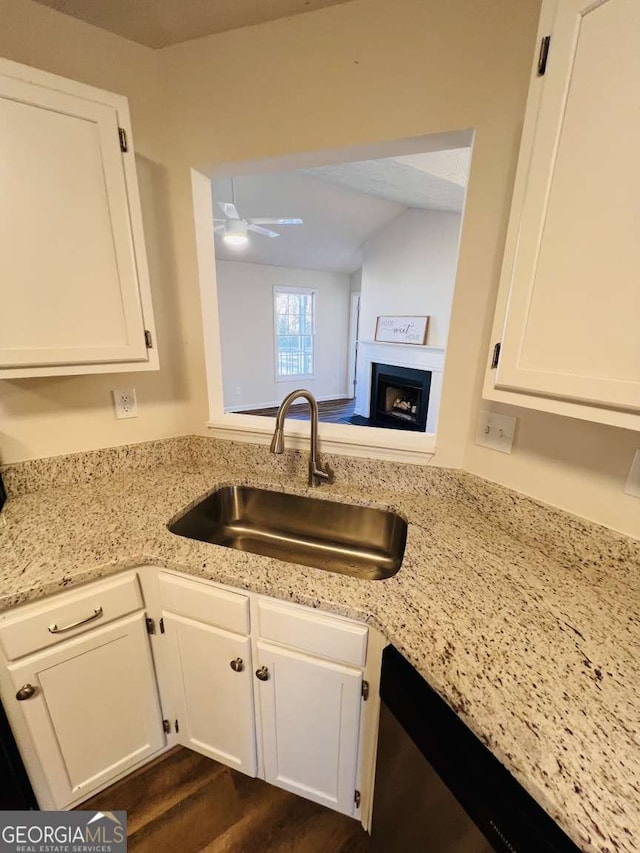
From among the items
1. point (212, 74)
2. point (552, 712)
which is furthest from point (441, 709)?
point (212, 74)

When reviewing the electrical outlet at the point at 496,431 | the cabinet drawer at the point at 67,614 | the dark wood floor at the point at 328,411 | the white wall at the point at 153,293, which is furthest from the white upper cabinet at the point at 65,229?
the dark wood floor at the point at 328,411

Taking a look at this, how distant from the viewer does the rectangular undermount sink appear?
Result: 1320mm

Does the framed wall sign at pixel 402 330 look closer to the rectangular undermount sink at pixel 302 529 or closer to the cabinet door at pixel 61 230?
the rectangular undermount sink at pixel 302 529

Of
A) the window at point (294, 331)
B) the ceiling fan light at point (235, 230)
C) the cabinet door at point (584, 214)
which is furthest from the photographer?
the window at point (294, 331)

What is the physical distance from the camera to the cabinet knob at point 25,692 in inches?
37.3

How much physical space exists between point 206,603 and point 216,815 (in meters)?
0.77

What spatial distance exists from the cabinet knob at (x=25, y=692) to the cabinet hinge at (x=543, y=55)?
6.38 feet

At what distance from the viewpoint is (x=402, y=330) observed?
4.77 metres

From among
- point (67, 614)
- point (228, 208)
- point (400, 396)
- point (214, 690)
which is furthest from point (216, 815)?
point (400, 396)

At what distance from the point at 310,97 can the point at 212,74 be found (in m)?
0.40

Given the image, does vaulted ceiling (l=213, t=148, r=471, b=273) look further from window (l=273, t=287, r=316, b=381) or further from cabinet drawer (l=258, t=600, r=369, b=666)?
cabinet drawer (l=258, t=600, r=369, b=666)

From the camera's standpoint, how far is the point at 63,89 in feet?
3.15

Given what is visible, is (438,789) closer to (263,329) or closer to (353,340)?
(263,329)

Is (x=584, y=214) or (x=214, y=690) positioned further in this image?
(x=214, y=690)
